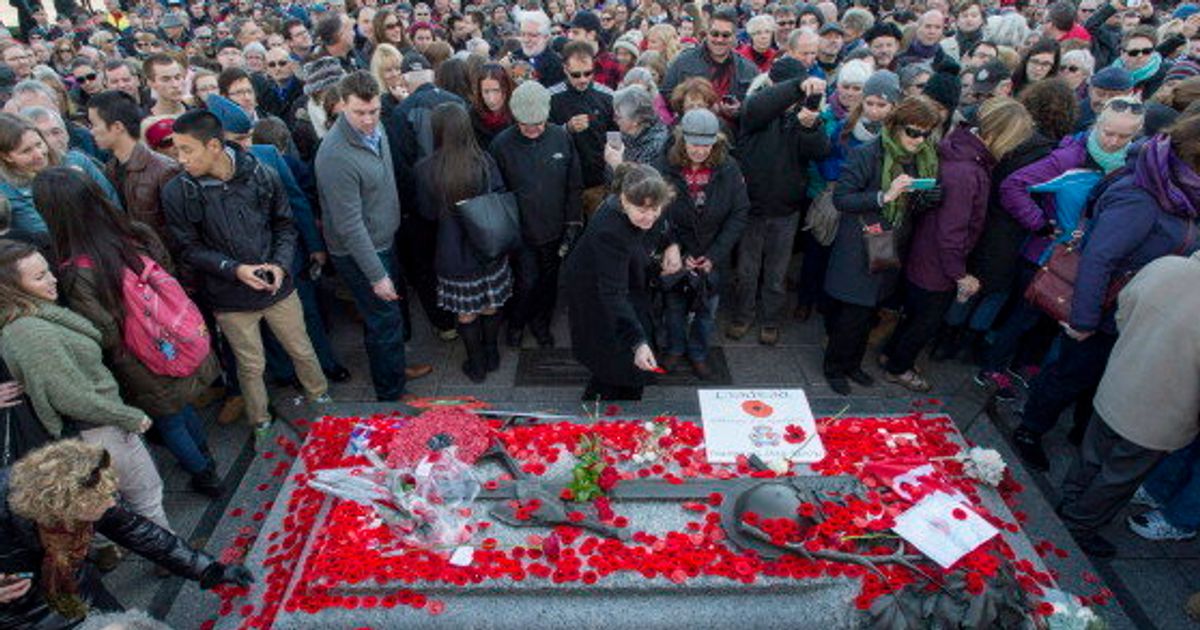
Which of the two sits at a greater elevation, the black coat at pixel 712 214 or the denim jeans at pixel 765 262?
the black coat at pixel 712 214

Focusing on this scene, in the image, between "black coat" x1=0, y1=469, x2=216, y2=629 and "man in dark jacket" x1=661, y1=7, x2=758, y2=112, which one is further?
"man in dark jacket" x1=661, y1=7, x2=758, y2=112

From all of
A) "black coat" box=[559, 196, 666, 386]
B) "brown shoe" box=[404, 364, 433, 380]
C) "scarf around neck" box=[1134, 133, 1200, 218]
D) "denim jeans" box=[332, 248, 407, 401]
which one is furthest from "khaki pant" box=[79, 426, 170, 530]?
"scarf around neck" box=[1134, 133, 1200, 218]

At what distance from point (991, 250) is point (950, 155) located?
0.70 meters

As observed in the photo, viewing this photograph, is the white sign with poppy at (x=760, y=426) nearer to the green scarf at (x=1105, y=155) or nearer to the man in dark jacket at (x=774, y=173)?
the man in dark jacket at (x=774, y=173)

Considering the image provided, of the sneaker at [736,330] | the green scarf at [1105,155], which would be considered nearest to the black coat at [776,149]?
the sneaker at [736,330]

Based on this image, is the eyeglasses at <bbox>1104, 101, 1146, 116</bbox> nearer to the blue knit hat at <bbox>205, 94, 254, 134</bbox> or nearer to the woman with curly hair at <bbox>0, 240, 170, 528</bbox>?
the blue knit hat at <bbox>205, 94, 254, 134</bbox>

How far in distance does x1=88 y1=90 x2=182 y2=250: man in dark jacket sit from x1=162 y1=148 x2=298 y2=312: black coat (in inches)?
9.6

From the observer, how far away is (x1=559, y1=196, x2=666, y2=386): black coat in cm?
365

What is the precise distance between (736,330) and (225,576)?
12.1 ft

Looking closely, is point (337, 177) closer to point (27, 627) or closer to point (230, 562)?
point (230, 562)

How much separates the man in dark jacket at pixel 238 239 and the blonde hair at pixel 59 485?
60.8 inches

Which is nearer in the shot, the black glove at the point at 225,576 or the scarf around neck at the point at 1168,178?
the black glove at the point at 225,576

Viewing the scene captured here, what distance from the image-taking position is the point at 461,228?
450cm

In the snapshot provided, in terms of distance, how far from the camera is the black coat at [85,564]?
2422mm
